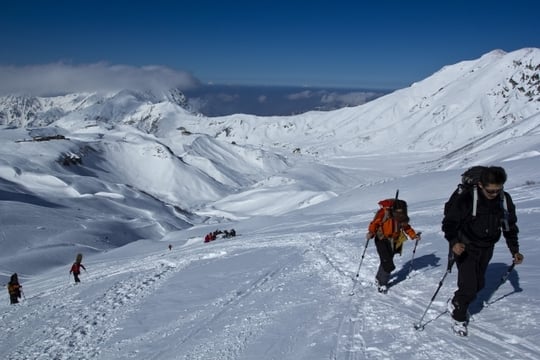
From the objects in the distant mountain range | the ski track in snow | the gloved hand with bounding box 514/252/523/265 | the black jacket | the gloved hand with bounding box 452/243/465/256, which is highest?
the distant mountain range

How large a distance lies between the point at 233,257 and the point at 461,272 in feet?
29.0

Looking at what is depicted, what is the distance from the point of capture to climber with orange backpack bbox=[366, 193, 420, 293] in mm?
7574

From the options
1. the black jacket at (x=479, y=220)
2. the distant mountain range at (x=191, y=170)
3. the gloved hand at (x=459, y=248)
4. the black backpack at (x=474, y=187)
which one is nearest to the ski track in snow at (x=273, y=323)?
the gloved hand at (x=459, y=248)

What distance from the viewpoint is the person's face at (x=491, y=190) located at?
17.2 feet

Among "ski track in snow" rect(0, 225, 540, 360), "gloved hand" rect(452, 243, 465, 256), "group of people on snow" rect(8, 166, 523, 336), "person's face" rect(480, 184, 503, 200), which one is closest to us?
"person's face" rect(480, 184, 503, 200)

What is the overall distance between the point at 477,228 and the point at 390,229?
2.15 metres

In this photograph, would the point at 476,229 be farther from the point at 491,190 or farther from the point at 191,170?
the point at 191,170

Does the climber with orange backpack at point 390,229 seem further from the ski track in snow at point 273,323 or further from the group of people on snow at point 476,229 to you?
the group of people on snow at point 476,229

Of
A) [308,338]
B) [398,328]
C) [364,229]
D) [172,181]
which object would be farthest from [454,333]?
[172,181]

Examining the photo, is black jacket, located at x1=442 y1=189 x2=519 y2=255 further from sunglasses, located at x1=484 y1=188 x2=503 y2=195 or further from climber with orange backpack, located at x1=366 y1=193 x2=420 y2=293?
climber with orange backpack, located at x1=366 y1=193 x2=420 y2=293

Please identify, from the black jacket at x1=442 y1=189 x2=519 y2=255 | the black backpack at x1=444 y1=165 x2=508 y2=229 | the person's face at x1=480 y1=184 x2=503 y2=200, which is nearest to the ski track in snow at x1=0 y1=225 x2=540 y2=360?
the black jacket at x1=442 y1=189 x2=519 y2=255

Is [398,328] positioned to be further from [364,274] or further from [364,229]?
[364,229]

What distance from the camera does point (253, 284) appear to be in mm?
9742

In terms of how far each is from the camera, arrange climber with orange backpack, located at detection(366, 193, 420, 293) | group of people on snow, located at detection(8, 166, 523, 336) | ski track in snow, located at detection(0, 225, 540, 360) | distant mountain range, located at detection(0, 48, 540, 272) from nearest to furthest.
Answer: group of people on snow, located at detection(8, 166, 523, 336)
ski track in snow, located at detection(0, 225, 540, 360)
climber with orange backpack, located at detection(366, 193, 420, 293)
distant mountain range, located at detection(0, 48, 540, 272)
